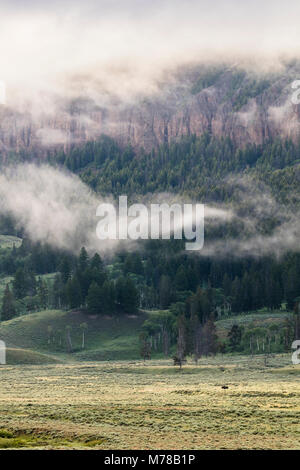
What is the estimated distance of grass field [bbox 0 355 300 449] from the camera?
213 feet

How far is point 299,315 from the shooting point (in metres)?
177

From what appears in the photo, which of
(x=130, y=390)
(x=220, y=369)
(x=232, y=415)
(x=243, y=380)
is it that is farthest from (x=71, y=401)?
(x=220, y=369)

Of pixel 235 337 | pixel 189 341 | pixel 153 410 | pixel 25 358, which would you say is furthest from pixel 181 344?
pixel 153 410

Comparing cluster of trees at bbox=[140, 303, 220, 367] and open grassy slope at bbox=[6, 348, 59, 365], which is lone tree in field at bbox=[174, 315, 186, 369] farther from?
open grassy slope at bbox=[6, 348, 59, 365]

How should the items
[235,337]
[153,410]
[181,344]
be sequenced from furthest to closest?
[235,337]
[181,344]
[153,410]

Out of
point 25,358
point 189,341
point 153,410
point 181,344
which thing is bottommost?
point 25,358

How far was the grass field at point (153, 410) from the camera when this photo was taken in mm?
65000

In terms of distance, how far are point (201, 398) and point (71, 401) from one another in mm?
17263

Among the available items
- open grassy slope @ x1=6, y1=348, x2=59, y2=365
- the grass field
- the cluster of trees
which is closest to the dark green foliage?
the cluster of trees

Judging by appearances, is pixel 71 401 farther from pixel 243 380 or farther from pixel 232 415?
pixel 243 380

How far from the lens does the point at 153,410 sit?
80938 millimetres

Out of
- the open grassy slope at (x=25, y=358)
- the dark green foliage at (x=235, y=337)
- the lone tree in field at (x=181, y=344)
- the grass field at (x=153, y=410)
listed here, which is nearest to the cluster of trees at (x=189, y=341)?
the lone tree in field at (x=181, y=344)

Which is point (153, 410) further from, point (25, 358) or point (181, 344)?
point (25, 358)

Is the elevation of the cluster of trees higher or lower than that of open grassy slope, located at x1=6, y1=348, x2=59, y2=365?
higher
